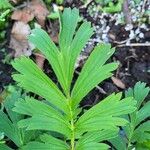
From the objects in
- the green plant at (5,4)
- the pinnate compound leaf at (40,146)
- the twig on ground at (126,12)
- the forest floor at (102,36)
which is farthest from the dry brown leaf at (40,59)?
the pinnate compound leaf at (40,146)

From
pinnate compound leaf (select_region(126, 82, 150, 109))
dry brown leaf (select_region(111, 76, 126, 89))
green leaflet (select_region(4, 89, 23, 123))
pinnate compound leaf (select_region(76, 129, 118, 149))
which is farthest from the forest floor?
pinnate compound leaf (select_region(76, 129, 118, 149))

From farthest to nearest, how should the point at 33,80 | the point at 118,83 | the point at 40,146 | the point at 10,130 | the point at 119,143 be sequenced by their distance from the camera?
the point at 118,83 → the point at 119,143 → the point at 10,130 → the point at 40,146 → the point at 33,80

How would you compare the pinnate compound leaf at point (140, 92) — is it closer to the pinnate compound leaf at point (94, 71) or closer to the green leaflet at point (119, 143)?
the green leaflet at point (119, 143)

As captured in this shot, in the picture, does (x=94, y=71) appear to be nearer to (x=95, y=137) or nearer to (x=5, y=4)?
(x=95, y=137)

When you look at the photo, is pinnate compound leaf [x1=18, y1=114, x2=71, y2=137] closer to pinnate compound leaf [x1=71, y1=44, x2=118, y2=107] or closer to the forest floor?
pinnate compound leaf [x1=71, y1=44, x2=118, y2=107]

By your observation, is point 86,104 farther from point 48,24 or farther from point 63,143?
point 63,143

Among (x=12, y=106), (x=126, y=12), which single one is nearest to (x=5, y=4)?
(x=126, y=12)
